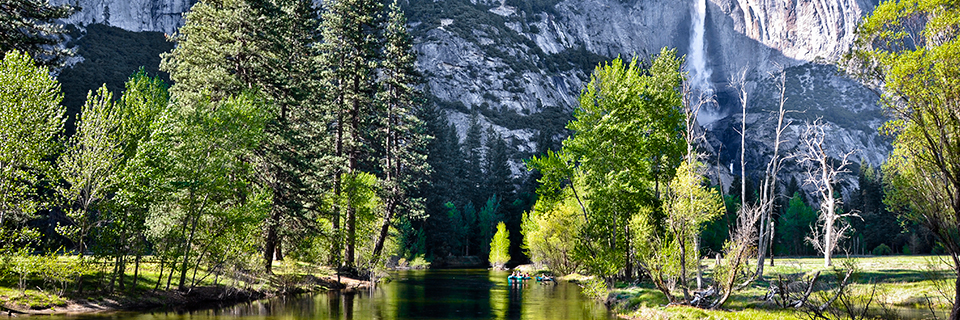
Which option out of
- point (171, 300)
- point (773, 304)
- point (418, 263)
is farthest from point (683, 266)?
point (418, 263)

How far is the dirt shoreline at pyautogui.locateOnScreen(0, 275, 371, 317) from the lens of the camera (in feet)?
64.6

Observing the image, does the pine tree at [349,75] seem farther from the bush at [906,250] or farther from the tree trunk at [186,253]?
the bush at [906,250]

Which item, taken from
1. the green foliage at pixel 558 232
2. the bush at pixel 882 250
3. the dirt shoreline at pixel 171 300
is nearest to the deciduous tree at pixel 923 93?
the dirt shoreline at pixel 171 300

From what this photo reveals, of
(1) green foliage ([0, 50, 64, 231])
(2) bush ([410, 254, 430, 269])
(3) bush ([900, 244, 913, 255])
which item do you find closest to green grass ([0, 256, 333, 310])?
(1) green foliage ([0, 50, 64, 231])

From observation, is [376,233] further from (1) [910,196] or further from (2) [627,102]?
(1) [910,196]

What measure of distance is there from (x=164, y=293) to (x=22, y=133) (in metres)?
8.61

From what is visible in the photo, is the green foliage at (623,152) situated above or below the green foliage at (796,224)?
above

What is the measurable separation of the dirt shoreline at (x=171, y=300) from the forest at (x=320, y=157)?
0.72 metres

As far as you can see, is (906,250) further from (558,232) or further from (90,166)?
(90,166)

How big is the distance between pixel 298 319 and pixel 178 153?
32.9ft

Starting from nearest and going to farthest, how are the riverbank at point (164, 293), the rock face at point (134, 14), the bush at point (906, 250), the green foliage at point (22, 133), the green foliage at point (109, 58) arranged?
the riverbank at point (164, 293) → the green foliage at point (22, 133) → the green foliage at point (109, 58) → the bush at point (906, 250) → the rock face at point (134, 14)

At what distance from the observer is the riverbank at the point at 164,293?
19797 millimetres

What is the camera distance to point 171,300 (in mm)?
24609

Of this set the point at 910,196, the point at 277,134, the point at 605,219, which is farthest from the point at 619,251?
the point at 277,134
